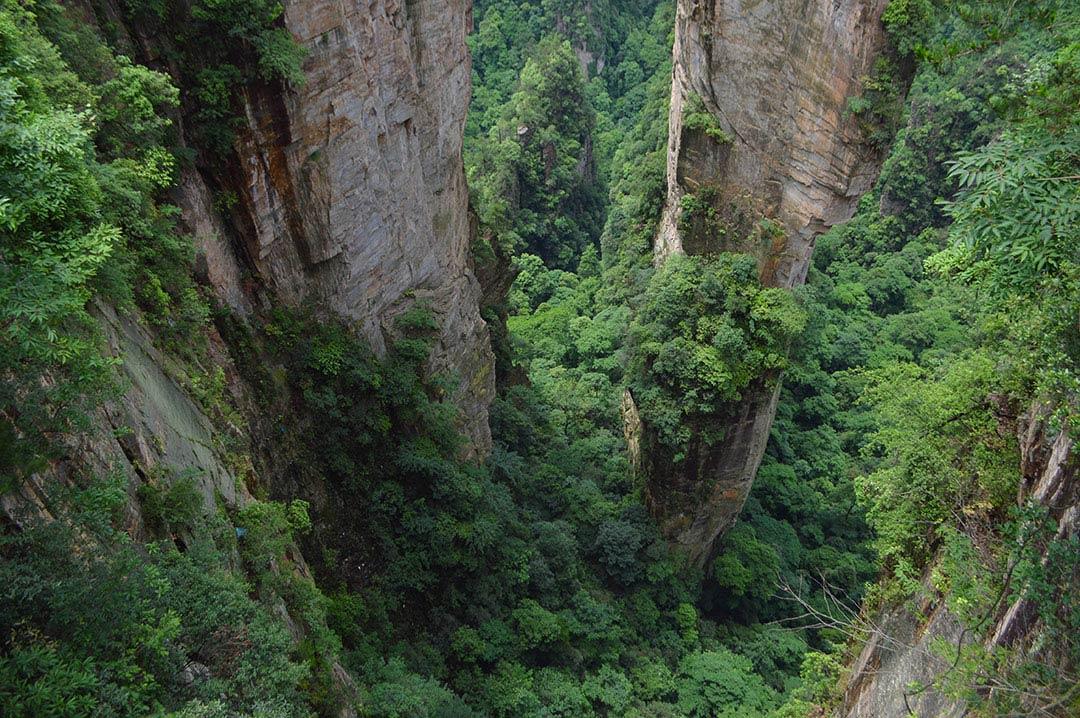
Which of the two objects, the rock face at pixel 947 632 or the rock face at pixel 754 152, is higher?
the rock face at pixel 754 152

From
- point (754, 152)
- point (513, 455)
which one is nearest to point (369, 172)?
point (513, 455)

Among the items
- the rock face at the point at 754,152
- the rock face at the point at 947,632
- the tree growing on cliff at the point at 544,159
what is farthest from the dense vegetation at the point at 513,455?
the tree growing on cliff at the point at 544,159

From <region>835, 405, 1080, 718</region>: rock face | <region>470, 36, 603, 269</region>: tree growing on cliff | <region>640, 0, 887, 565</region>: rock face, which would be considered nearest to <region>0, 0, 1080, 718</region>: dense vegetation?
<region>835, 405, 1080, 718</region>: rock face

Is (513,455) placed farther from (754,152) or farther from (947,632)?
(947,632)

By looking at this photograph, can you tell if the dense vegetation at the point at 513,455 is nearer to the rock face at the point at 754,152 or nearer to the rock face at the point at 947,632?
the rock face at the point at 947,632

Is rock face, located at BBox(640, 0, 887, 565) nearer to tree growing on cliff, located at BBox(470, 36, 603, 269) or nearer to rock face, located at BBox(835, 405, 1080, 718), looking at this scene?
rock face, located at BBox(835, 405, 1080, 718)

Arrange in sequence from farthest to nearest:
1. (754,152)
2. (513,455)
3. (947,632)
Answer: (513,455), (754,152), (947,632)

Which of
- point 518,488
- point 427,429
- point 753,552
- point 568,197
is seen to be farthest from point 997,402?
point 568,197
